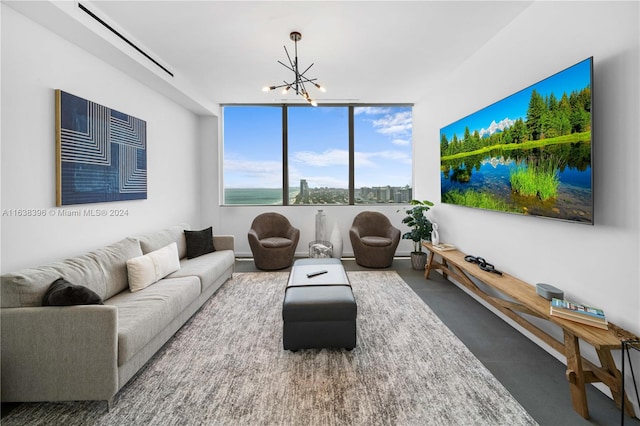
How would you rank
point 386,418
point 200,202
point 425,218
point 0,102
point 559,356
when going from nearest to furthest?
point 386,418, point 0,102, point 559,356, point 425,218, point 200,202

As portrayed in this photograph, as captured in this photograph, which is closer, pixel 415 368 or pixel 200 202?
pixel 415 368

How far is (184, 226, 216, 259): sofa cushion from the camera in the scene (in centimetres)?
391

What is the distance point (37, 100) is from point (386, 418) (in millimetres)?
3407

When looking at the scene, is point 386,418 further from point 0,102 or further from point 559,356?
point 0,102

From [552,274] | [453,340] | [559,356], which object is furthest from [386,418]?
[552,274]

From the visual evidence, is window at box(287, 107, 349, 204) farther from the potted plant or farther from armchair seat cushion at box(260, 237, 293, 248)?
the potted plant

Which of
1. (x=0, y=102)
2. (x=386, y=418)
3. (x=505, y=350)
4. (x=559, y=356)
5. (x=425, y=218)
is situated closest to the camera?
(x=386, y=418)

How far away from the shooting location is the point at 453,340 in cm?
255

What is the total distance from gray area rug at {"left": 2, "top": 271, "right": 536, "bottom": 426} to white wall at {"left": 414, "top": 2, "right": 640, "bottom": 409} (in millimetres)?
922

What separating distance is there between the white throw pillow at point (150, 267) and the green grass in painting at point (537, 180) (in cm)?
350

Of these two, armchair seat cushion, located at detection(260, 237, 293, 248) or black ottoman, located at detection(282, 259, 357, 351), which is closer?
black ottoman, located at detection(282, 259, 357, 351)

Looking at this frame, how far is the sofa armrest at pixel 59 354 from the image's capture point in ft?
5.68

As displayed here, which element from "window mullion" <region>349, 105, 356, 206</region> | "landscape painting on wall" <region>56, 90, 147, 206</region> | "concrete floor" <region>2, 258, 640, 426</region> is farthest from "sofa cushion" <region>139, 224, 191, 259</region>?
"window mullion" <region>349, 105, 356, 206</region>

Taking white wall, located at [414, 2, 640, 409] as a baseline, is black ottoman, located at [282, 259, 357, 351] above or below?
below
